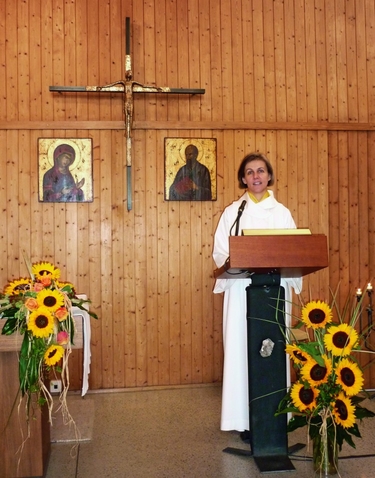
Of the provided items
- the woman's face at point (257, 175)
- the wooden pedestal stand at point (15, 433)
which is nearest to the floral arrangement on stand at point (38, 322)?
the wooden pedestal stand at point (15, 433)

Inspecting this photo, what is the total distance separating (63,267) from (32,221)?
51 centimetres

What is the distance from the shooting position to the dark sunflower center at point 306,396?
274 cm

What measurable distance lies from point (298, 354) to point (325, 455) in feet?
1.75

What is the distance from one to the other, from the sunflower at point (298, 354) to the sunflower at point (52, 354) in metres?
1.18

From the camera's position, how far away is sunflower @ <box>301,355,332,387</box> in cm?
271

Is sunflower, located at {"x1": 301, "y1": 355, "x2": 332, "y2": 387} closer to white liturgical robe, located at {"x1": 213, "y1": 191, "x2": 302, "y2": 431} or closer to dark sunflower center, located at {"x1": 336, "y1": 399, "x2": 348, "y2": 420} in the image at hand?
dark sunflower center, located at {"x1": 336, "y1": 399, "x2": 348, "y2": 420}

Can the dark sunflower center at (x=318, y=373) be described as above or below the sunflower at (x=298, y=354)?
below

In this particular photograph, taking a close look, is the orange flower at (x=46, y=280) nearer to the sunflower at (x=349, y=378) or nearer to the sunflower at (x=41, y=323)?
the sunflower at (x=41, y=323)

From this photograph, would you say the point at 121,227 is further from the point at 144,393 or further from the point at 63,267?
the point at 144,393

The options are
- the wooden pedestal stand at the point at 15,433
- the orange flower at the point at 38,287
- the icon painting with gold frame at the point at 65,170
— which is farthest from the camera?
the icon painting with gold frame at the point at 65,170

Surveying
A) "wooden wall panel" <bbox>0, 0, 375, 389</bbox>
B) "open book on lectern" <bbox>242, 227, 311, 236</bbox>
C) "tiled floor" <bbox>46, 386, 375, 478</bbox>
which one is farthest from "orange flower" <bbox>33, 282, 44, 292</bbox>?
"wooden wall panel" <bbox>0, 0, 375, 389</bbox>

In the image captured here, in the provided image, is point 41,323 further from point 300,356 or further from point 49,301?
point 300,356

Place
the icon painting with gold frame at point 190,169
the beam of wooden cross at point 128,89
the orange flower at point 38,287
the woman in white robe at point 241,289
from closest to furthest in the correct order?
1. the orange flower at point 38,287
2. the woman in white robe at point 241,289
3. the beam of wooden cross at point 128,89
4. the icon painting with gold frame at point 190,169

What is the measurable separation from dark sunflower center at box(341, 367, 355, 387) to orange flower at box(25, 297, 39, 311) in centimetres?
153
